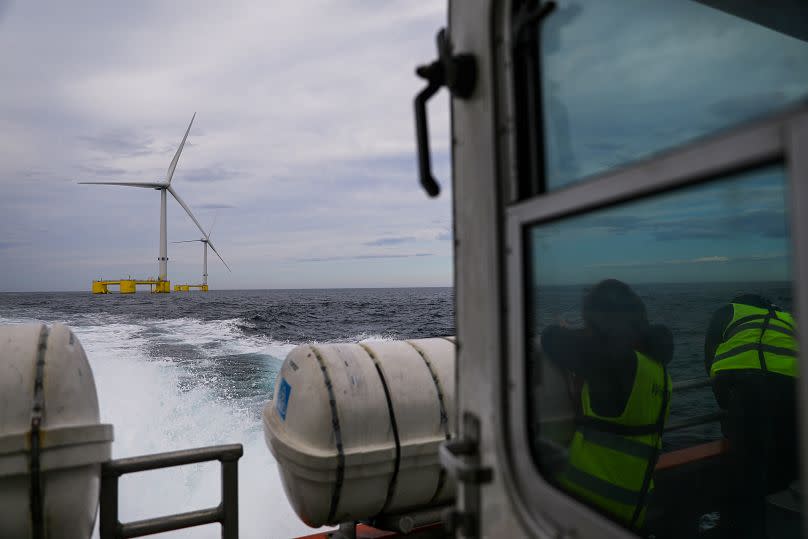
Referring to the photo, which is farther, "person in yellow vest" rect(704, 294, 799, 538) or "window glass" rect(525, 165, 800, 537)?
"person in yellow vest" rect(704, 294, 799, 538)

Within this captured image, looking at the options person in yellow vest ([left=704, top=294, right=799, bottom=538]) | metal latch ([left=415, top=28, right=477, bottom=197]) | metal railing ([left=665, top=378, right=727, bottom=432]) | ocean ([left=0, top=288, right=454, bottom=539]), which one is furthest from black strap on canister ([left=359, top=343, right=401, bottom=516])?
ocean ([left=0, top=288, right=454, bottom=539])

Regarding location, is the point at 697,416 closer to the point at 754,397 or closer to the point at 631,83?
the point at 754,397

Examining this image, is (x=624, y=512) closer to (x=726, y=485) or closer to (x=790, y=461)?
(x=790, y=461)

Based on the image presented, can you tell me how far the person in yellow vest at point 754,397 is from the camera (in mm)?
2531

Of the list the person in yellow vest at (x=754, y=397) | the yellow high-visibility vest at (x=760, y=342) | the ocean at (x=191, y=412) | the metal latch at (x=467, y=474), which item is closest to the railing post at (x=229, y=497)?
the metal latch at (x=467, y=474)

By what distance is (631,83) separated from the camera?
1210 mm

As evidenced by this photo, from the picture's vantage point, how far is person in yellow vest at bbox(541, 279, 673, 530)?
1.29m

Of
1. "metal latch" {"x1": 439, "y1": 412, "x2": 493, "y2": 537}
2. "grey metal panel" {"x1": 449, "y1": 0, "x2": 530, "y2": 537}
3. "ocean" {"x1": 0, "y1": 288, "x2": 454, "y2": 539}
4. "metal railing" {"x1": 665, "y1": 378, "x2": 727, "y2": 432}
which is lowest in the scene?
"ocean" {"x1": 0, "y1": 288, "x2": 454, "y2": 539}

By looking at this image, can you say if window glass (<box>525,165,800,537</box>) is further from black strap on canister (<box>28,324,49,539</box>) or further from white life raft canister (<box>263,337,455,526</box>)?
black strap on canister (<box>28,324,49,539</box>)

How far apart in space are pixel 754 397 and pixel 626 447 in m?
1.35

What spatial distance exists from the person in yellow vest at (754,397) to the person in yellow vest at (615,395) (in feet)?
2.75

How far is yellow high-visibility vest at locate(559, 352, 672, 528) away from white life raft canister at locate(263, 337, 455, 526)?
42.2 inches

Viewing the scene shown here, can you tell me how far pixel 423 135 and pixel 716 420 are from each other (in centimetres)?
268

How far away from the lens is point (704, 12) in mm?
1534
